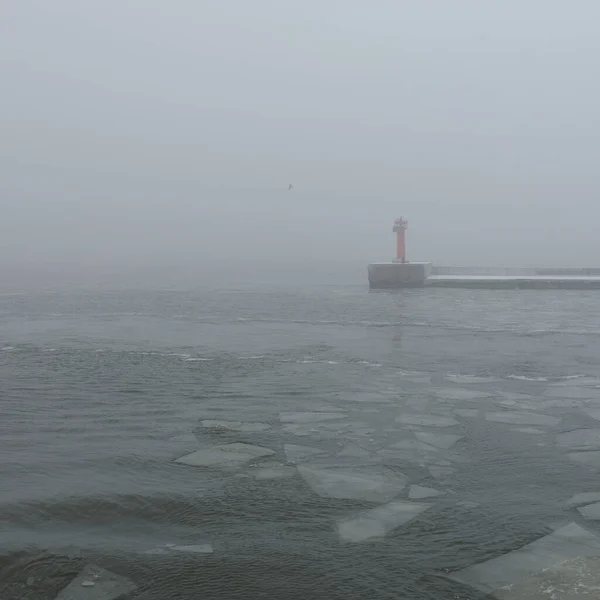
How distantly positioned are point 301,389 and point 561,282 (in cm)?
2951

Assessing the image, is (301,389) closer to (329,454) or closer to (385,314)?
(329,454)

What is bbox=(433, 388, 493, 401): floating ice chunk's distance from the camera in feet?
31.0

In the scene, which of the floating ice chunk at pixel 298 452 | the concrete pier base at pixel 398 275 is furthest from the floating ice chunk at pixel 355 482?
the concrete pier base at pixel 398 275

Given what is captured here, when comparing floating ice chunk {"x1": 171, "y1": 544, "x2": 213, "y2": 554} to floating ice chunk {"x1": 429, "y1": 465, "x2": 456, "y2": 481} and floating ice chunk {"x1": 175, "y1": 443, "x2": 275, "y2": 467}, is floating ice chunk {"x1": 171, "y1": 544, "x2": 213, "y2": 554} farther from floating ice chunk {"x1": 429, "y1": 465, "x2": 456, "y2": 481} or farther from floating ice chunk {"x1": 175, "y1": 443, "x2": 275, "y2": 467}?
floating ice chunk {"x1": 429, "y1": 465, "x2": 456, "y2": 481}

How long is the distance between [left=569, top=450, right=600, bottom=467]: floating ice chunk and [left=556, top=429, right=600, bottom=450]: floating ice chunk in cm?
20

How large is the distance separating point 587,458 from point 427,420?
6.46 ft

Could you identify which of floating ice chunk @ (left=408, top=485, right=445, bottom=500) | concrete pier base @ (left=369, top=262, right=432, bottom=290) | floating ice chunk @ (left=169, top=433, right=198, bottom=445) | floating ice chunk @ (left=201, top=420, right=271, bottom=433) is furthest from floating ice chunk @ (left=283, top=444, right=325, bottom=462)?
concrete pier base @ (left=369, top=262, right=432, bottom=290)

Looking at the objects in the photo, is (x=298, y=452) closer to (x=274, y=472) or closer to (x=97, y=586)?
(x=274, y=472)

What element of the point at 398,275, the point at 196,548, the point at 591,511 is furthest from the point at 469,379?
the point at 398,275

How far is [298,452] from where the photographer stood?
6.82 meters

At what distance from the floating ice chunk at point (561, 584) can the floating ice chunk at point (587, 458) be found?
2.24 metres

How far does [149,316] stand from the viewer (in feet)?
72.8

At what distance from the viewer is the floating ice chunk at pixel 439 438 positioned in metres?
7.08

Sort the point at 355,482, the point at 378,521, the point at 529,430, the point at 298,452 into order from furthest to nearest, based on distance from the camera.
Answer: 1. the point at 529,430
2. the point at 298,452
3. the point at 355,482
4. the point at 378,521
